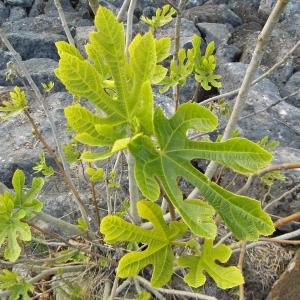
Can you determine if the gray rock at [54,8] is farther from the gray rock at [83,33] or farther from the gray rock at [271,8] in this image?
the gray rock at [271,8]

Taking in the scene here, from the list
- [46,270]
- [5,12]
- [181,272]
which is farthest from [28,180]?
[5,12]

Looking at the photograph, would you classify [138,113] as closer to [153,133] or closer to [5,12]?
[153,133]

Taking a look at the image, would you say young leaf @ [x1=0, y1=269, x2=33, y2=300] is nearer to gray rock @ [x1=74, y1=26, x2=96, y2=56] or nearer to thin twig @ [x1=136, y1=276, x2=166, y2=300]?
thin twig @ [x1=136, y1=276, x2=166, y2=300]

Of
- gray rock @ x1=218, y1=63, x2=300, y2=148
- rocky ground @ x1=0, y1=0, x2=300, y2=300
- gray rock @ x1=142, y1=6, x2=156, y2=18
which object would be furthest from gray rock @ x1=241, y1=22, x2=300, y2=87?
gray rock @ x1=142, y1=6, x2=156, y2=18

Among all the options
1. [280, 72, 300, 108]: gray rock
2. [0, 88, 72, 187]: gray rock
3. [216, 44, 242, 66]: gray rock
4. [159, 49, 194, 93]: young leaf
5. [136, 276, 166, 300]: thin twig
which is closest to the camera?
[159, 49, 194, 93]: young leaf

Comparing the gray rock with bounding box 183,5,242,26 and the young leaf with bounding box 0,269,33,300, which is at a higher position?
the young leaf with bounding box 0,269,33,300

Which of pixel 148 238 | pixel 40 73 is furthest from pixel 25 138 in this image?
pixel 148 238

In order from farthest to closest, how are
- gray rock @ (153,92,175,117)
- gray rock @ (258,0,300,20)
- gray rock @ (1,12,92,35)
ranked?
gray rock @ (1,12,92,35)
gray rock @ (258,0,300,20)
gray rock @ (153,92,175,117)
